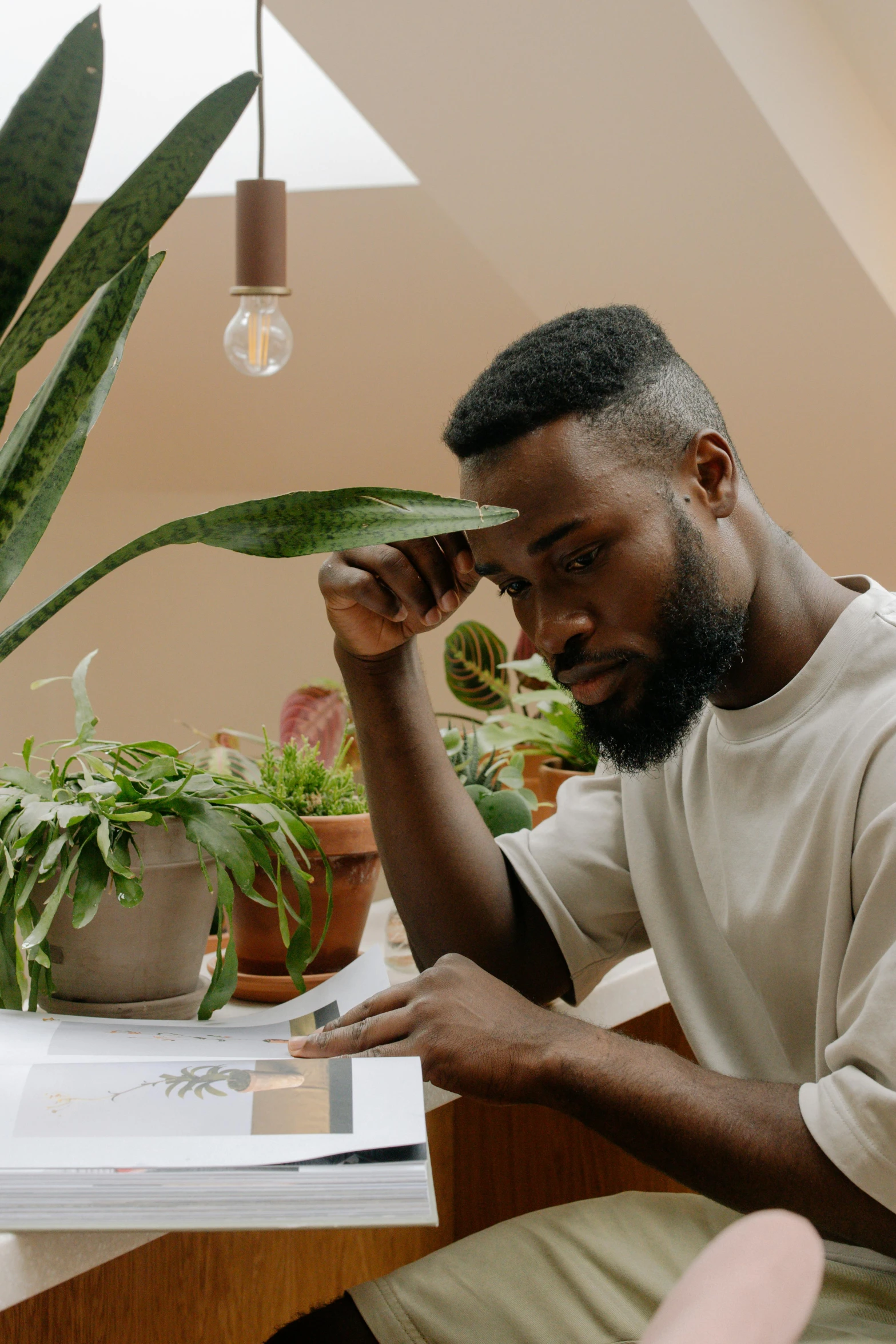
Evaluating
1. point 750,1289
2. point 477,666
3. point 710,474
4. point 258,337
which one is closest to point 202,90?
point 258,337

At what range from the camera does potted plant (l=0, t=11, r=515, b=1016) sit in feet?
2.17

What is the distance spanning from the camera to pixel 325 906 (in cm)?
106

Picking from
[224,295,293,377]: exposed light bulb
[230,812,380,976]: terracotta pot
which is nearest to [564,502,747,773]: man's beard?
[230,812,380,976]: terracotta pot

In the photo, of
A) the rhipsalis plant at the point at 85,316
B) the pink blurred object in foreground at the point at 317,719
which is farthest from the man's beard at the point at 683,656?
the pink blurred object in foreground at the point at 317,719

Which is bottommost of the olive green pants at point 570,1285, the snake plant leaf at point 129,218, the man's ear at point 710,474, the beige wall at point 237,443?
the olive green pants at point 570,1285

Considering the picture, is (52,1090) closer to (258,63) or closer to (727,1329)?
(727,1329)

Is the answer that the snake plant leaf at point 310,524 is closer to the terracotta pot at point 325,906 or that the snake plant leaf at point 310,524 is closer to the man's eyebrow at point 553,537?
the man's eyebrow at point 553,537

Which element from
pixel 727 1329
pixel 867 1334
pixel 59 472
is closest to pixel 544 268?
pixel 59 472

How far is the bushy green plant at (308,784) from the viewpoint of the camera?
1118 mm

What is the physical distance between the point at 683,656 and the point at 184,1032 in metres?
0.52

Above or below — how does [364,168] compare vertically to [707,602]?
above

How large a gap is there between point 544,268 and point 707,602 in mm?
2148

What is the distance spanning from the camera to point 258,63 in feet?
4.43

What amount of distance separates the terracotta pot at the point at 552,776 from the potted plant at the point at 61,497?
0.66 m
